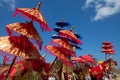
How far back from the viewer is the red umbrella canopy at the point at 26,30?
785 centimetres

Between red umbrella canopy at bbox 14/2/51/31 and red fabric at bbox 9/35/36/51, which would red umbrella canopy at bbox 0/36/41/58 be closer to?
red fabric at bbox 9/35/36/51

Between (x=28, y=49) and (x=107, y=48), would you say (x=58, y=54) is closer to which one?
(x=28, y=49)

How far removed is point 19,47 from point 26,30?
1.65 ft

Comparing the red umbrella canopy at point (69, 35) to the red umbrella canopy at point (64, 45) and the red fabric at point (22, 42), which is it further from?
the red fabric at point (22, 42)

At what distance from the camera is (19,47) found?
780cm

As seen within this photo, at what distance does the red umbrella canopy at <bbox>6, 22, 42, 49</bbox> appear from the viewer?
309 inches

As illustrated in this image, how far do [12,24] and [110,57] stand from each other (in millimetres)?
11555

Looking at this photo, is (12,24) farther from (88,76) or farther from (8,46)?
(88,76)

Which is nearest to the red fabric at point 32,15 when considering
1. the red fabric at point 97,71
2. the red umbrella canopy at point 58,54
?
the red umbrella canopy at point 58,54

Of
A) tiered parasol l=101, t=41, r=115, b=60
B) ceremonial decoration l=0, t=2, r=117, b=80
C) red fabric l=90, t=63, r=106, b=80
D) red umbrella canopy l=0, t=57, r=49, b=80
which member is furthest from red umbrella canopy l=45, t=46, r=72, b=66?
tiered parasol l=101, t=41, r=115, b=60

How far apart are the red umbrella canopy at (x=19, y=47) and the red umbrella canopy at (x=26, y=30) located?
0.46 feet

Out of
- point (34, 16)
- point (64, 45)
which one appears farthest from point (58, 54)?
point (34, 16)

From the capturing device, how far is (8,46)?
25.2 ft

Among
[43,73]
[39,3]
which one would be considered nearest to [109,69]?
[43,73]
